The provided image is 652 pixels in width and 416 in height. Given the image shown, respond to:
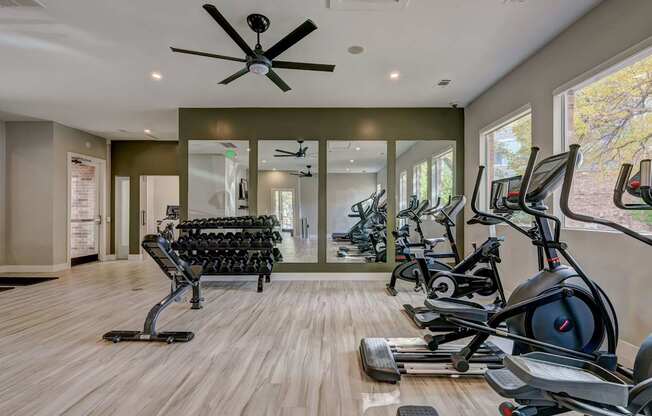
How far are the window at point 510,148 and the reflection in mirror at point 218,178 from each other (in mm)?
4155

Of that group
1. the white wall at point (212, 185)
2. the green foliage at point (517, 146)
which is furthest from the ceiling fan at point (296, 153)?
the green foliage at point (517, 146)

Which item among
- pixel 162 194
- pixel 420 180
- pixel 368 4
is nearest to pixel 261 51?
pixel 368 4

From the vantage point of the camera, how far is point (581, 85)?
10.1ft

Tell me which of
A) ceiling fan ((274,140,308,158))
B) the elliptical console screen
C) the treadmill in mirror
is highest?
ceiling fan ((274,140,308,158))

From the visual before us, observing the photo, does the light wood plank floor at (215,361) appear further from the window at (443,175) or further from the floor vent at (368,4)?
the floor vent at (368,4)

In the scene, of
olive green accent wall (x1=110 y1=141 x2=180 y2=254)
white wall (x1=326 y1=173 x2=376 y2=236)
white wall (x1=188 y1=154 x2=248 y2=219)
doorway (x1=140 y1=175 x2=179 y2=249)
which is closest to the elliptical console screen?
white wall (x1=326 y1=173 x2=376 y2=236)

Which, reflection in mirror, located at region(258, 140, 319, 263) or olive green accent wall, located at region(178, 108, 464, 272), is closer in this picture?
olive green accent wall, located at region(178, 108, 464, 272)

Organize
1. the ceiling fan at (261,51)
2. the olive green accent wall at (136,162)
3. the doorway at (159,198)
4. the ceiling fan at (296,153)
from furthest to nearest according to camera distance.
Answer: the doorway at (159,198) → the olive green accent wall at (136,162) → the ceiling fan at (296,153) → the ceiling fan at (261,51)

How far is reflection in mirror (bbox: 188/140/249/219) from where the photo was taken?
5.80 meters

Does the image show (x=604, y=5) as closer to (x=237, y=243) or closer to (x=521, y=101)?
(x=521, y=101)

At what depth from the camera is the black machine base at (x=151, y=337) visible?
9.69ft

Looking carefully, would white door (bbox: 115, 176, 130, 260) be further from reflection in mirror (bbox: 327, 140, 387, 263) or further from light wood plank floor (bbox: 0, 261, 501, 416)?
reflection in mirror (bbox: 327, 140, 387, 263)

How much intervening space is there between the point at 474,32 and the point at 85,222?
901 centimetres

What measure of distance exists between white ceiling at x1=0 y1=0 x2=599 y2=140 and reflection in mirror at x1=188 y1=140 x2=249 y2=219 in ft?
2.70
